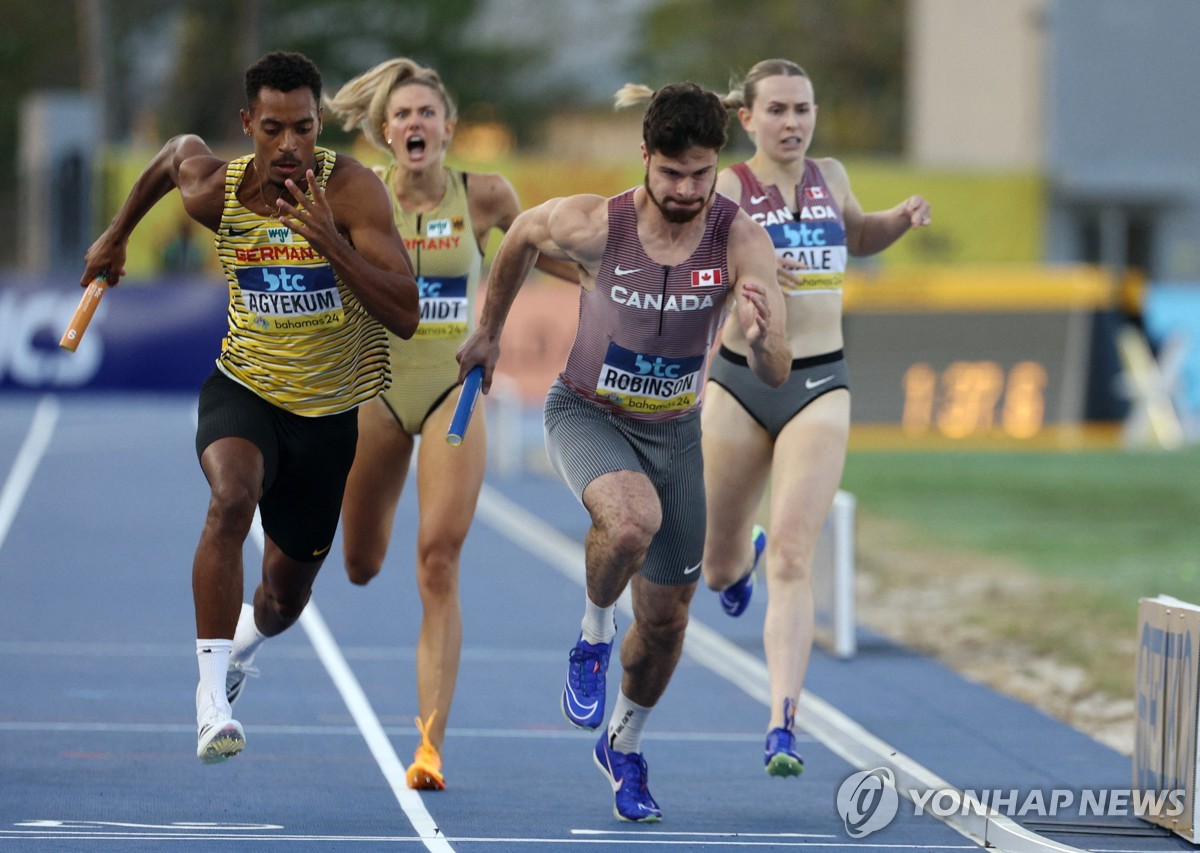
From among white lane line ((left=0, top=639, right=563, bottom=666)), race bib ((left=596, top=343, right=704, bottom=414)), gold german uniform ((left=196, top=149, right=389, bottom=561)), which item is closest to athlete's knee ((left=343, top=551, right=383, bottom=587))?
gold german uniform ((left=196, top=149, right=389, bottom=561))

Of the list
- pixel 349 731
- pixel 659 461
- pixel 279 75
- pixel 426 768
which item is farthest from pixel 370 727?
pixel 279 75

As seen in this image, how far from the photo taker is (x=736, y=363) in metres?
8.38

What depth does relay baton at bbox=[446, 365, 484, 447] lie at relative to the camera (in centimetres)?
693

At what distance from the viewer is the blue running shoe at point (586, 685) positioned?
7.17 m

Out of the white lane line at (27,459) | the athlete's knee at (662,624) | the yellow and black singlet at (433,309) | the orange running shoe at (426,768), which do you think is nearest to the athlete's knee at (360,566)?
the yellow and black singlet at (433,309)

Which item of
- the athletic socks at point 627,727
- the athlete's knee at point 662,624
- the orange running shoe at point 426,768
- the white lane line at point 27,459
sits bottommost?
the white lane line at point 27,459

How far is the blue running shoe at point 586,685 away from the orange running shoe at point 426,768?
0.78m

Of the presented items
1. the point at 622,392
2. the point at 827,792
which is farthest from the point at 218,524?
the point at 827,792

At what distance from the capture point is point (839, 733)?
938cm

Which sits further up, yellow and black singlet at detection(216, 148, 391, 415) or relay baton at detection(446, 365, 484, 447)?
yellow and black singlet at detection(216, 148, 391, 415)

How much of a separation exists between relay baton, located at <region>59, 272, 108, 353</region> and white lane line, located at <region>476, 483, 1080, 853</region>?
8.86 feet

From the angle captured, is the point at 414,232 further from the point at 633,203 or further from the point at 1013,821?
the point at 1013,821

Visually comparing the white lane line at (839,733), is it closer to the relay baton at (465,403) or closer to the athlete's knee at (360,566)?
the athlete's knee at (360,566)

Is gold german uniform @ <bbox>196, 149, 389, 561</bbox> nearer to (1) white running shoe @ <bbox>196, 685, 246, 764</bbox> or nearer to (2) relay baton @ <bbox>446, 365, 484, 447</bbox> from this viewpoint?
(2) relay baton @ <bbox>446, 365, 484, 447</bbox>
